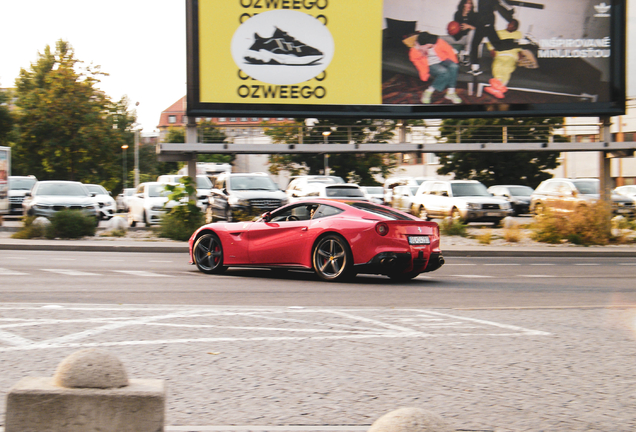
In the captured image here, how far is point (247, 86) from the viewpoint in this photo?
77.7 feet

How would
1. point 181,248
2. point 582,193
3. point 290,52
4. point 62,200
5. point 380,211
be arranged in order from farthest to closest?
1. point 582,193
2. point 62,200
3. point 290,52
4. point 181,248
5. point 380,211

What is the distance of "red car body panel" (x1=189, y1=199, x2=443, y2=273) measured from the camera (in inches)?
428

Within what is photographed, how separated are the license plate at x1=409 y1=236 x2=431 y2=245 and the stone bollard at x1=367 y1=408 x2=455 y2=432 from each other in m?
8.41

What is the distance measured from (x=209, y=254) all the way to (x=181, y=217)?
9.09 metres

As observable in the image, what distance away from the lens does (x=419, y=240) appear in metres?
11.1

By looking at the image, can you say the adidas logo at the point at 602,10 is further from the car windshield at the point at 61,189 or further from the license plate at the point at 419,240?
the car windshield at the point at 61,189

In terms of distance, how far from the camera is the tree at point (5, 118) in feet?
145

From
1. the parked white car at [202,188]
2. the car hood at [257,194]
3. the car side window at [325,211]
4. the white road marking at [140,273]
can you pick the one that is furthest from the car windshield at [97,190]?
the car side window at [325,211]

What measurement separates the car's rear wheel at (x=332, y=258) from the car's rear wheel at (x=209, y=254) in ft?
6.55

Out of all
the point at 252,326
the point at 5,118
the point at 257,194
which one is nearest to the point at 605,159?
the point at 257,194

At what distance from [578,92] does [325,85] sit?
28.7ft

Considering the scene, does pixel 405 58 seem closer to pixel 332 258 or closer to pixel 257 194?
pixel 257 194

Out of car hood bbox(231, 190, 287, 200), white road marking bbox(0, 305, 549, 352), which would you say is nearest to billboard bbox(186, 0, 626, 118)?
car hood bbox(231, 190, 287, 200)

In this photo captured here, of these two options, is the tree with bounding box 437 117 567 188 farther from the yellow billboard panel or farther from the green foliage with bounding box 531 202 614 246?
the green foliage with bounding box 531 202 614 246
